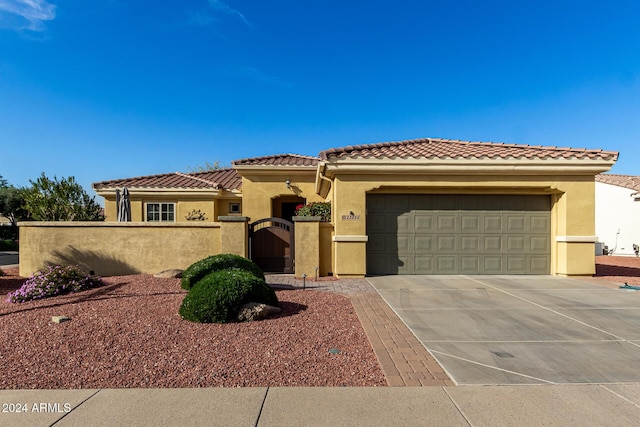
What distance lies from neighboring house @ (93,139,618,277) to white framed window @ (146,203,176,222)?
10039mm

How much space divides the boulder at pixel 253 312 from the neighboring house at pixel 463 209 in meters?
5.00

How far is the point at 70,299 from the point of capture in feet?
25.3

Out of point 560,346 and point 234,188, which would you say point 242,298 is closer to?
point 560,346

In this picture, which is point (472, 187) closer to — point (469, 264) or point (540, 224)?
point (469, 264)

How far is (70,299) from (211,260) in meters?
3.20

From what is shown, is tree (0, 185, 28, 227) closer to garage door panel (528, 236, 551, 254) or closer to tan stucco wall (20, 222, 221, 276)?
tan stucco wall (20, 222, 221, 276)

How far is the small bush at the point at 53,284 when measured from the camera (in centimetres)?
791

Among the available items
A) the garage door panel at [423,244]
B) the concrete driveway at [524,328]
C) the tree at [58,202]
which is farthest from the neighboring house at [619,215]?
the tree at [58,202]

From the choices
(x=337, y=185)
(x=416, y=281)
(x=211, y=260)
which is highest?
(x=337, y=185)

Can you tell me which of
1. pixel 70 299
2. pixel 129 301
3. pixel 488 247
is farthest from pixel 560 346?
pixel 70 299

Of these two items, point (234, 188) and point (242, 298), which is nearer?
point (242, 298)

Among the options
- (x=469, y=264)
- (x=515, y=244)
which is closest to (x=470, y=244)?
(x=469, y=264)

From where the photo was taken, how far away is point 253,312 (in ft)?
19.7

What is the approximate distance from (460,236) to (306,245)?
5.24 meters
